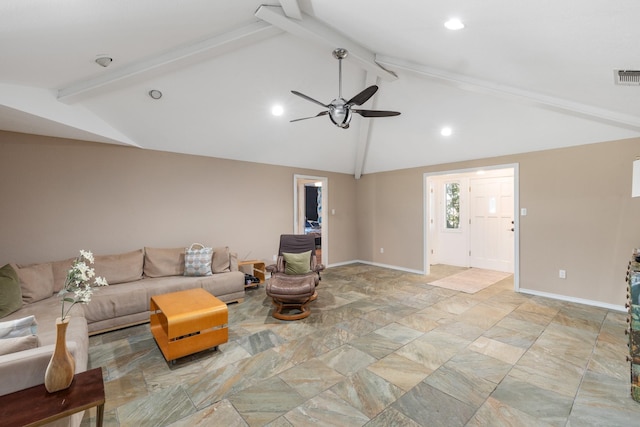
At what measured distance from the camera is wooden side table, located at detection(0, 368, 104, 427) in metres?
1.22

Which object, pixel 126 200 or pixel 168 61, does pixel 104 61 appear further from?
pixel 126 200

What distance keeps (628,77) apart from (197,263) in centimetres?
511

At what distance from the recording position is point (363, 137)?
5.83 metres

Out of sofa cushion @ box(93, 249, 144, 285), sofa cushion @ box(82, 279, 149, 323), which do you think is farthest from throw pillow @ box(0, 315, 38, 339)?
sofa cushion @ box(93, 249, 144, 285)

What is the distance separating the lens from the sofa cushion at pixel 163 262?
3.99m

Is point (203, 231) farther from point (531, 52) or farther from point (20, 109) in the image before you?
point (531, 52)

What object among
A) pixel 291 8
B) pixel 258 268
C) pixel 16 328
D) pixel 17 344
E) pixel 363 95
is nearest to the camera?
pixel 17 344

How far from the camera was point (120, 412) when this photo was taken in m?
1.96

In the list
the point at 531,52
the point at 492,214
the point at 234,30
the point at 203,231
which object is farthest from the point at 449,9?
the point at 492,214

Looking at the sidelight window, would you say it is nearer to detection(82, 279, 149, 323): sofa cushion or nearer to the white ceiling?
the white ceiling

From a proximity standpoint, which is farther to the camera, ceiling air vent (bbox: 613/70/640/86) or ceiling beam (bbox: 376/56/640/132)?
ceiling beam (bbox: 376/56/640/132)

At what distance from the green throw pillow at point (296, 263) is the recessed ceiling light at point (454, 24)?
3.40 metres

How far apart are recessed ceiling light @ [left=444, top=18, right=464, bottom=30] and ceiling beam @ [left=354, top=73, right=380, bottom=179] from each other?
1.89m

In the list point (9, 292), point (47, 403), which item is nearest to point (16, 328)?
point (47, 403)
